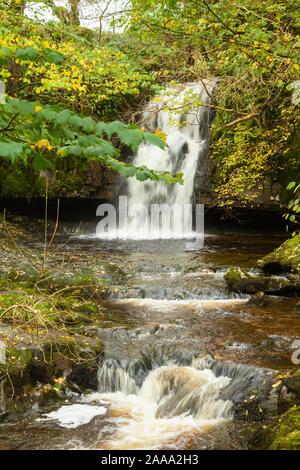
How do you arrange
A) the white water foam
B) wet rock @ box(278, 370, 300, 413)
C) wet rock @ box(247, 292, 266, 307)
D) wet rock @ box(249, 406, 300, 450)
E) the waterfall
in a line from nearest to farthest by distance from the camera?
wet rock @ box(249, 406, 300, 450) < wet rock @ box(278, 370, 300, 413) < the white water foam < wet rock @ box(247, 292, 266, 307) < the waterfall

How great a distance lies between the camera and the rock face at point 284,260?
Answer: 831 cm

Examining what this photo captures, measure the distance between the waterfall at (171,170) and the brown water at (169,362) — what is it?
21.1ft

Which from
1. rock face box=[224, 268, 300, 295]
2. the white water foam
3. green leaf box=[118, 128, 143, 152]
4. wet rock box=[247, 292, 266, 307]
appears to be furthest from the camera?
rock face box=[224, 268, 300, 295]

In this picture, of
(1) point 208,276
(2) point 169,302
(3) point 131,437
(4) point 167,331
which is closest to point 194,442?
(3) point 131,437

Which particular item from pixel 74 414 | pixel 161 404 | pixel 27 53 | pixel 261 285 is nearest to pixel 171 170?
pixel 261 285

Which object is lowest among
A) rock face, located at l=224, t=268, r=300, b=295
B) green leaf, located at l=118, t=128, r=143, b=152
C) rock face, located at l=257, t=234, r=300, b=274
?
rock face, located at l=224, t=268, r=300, b=295

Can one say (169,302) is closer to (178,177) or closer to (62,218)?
(178,177)

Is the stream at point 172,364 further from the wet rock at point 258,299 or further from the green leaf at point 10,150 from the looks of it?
the green leaf at point 10,150

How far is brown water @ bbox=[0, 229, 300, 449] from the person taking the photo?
154 inches

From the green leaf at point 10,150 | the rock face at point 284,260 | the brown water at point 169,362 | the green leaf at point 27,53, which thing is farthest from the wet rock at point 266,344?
the green leaf at point 27,53

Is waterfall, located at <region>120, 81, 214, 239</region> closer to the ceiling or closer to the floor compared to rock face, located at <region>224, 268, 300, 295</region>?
closer to the ceiling

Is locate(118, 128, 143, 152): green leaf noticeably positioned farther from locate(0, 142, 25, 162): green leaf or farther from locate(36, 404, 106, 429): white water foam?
Answer: locate(36, 404, 106, 429): white water foam

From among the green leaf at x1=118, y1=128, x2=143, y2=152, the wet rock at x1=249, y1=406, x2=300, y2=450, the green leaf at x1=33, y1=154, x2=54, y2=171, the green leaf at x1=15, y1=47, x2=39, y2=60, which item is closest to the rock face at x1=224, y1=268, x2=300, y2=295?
the wet rock at x1=249, y1=406, x2=300, y2=450

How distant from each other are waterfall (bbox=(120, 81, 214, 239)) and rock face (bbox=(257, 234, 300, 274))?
5.72m
